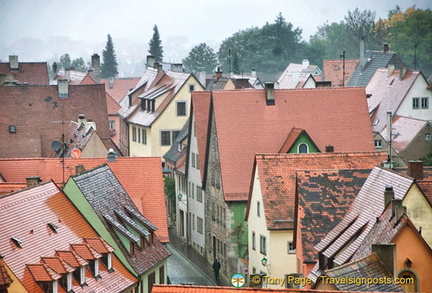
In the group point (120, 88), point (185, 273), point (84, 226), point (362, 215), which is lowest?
point (185, 273)

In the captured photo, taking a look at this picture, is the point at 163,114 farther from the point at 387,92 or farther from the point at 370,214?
the point at 370,214

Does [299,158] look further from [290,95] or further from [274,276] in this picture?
[290,95]

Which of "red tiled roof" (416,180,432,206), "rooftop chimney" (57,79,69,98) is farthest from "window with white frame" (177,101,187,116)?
"red tiled roof" (416,180,432,206)

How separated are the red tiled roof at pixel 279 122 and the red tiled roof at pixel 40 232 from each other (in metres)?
19.0

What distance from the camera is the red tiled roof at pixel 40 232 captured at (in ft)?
119

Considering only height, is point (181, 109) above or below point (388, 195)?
below

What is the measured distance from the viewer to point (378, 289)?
29.8 m

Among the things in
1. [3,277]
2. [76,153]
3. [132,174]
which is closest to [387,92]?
[76,153]

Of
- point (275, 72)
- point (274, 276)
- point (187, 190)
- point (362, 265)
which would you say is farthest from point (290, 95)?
point (275, 72)

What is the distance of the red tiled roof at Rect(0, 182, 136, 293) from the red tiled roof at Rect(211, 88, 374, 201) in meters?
19.0

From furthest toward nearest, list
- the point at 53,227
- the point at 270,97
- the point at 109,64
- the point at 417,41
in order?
the point at 109,64
the point at 417,41
the point at 270,97
the point at 53,227

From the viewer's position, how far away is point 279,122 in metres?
63.4

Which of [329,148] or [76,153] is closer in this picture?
[329,148]

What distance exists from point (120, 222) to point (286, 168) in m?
10.1
